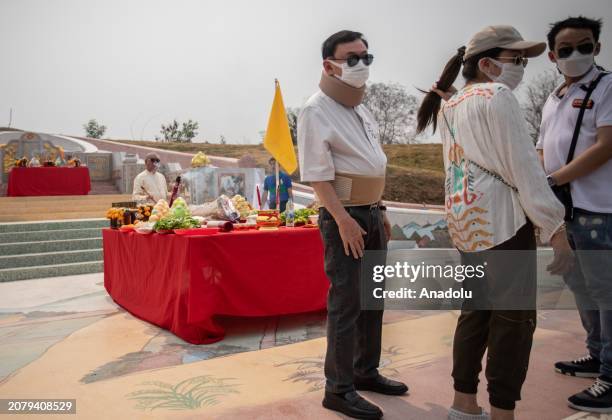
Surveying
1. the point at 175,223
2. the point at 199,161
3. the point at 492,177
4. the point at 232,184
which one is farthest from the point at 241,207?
the point at 492,177

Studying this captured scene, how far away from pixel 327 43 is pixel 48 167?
1173 centimetres

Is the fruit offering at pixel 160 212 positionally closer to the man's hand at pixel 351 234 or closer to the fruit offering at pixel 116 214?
the fruit offering at pixel 116 214

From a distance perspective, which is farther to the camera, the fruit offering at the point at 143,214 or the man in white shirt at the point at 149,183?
the man in white shirt at the point at 149,183

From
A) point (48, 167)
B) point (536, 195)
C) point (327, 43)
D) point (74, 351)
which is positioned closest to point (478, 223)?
point (536, 195)

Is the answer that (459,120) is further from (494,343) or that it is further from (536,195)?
(494,343)

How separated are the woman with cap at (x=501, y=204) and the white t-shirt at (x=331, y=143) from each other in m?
0.48

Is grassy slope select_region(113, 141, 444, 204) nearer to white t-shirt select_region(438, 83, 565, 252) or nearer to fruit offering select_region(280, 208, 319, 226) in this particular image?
fruit offering select_region(280, 208, 319, 226)

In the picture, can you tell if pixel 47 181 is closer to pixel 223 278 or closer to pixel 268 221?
pixel 268 221

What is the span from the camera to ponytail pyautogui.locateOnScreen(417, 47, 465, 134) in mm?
2047

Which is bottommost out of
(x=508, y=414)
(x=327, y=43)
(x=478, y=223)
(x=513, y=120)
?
(x=508, y=414)

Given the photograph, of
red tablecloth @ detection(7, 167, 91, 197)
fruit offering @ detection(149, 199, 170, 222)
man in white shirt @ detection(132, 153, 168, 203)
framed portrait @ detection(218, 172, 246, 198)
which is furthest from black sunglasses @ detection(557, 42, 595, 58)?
red tablecloth @ detection(7, 167, 91, 197)

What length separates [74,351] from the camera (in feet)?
11.3

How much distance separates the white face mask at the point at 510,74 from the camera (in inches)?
71.9

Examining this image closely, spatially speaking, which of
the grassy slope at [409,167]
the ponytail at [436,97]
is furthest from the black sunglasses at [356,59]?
the grassy slope at [409,167]
